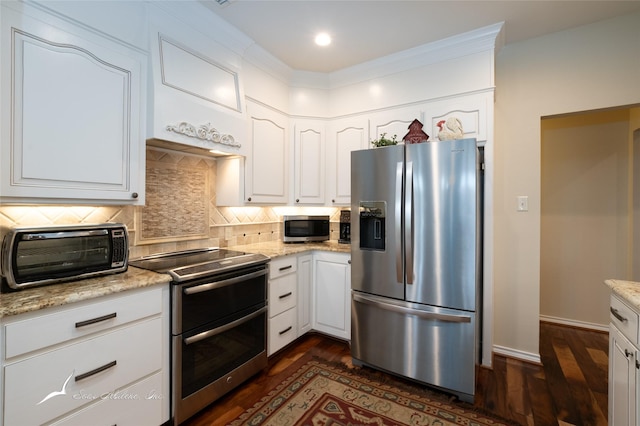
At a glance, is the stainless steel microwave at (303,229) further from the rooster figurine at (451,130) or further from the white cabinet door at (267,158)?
the rooster figurine at (451,130)

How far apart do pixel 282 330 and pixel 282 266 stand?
1.77ft

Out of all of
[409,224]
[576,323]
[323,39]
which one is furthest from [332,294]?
[576,323]

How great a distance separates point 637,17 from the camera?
2.14 m

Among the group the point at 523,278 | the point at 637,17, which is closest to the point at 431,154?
the point at 523,278

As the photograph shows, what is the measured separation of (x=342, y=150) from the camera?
10.1ft

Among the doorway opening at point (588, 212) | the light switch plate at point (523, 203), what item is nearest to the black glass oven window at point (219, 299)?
the light switch plate at point (523, 203)

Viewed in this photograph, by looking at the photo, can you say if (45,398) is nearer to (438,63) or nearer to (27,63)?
(27,63)

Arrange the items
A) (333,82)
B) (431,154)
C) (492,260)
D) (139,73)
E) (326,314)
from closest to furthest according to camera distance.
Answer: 1. (139,73)
2. (431,154)
3. (492,260)
4. (326,314)
5. (333,82)

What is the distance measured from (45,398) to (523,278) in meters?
3.14

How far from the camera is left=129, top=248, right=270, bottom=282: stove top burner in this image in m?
1.71

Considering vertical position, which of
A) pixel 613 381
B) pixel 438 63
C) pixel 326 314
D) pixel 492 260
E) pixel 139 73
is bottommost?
pixel 326 314

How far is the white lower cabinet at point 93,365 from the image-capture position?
3.78 feet

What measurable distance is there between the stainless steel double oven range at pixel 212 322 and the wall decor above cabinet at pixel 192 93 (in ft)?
2.72

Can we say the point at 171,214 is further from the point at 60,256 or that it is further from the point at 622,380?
the point at 622,380
